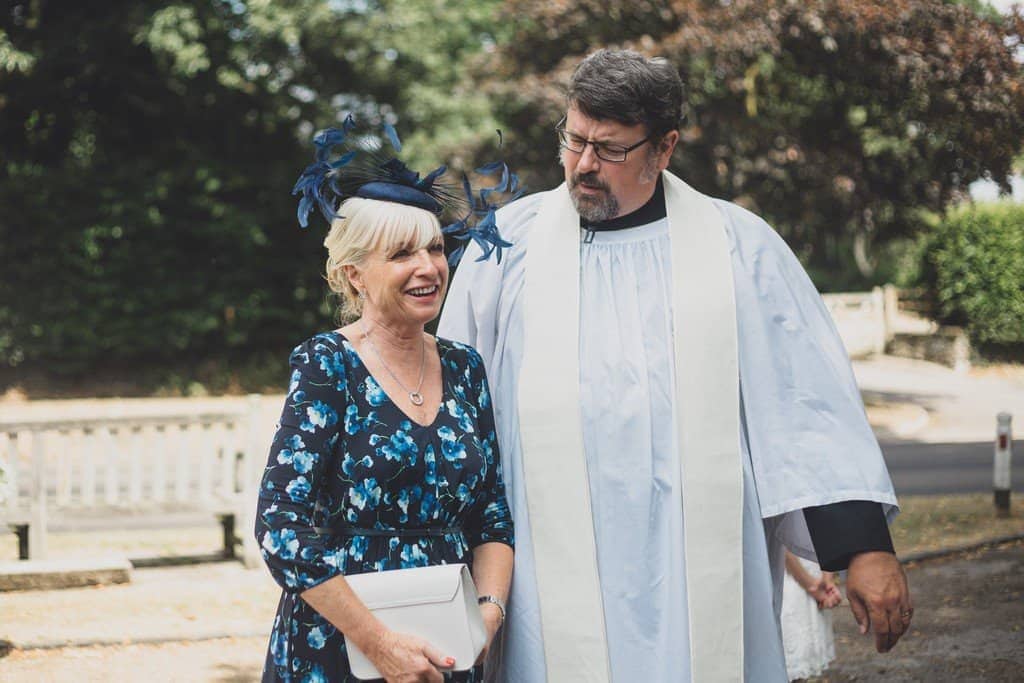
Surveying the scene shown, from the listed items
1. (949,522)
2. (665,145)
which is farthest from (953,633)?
(665,145)

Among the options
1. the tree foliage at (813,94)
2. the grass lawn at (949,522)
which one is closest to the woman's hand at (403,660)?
the grass lawn at (949,522)

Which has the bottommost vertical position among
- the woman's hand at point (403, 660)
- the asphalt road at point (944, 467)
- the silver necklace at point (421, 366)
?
the asphalt road at point (944, 467)

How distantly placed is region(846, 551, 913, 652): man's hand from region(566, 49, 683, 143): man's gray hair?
1.11m

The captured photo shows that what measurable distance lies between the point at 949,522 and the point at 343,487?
840 cm

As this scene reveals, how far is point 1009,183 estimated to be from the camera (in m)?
16.4

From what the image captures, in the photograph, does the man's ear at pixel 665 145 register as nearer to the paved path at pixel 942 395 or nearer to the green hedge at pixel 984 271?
the paved path at pixel 942 395

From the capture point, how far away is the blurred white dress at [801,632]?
14.3 feet

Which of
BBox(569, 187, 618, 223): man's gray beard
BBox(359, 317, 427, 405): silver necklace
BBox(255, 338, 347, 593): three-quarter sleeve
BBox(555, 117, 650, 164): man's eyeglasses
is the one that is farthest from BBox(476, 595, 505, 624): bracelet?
BBox(555, 117, 650, 164): man's eyeglasses

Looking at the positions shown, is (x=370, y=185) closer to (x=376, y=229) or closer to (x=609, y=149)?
(x=376, y=229)

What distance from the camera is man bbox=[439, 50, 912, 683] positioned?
268cm

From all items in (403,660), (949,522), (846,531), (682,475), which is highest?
(682,475)

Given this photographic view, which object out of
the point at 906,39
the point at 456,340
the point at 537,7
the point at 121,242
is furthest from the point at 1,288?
the point at 456,340

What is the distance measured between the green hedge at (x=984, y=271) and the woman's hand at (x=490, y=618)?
79.4 feet

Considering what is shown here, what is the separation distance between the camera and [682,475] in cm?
269
